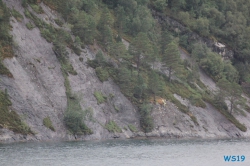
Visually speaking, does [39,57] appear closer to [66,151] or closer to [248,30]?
[66,151]

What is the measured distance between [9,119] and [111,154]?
1876 centimetres

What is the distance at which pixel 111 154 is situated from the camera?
70375 millimetres

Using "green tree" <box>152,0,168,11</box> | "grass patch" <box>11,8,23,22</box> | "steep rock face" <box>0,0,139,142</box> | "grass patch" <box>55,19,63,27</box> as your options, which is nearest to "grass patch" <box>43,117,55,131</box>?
"steep rock face" <box>0,0,139,142</box>

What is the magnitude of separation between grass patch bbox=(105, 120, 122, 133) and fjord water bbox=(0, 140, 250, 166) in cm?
839

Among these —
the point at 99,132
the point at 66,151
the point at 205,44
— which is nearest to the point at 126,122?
the point at 99,132

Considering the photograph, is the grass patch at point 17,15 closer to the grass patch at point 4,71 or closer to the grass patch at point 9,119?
the grass patch at point 4,71

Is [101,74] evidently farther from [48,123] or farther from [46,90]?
[48,123]

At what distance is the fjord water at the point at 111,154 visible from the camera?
61062 millimetres

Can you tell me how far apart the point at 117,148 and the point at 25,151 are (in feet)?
54.5

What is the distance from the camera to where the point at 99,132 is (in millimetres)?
94312

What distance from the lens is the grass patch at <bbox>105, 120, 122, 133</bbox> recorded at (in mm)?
96938

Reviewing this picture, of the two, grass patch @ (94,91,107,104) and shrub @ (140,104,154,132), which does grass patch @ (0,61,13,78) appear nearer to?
grass patch @ (94,91,107,104)

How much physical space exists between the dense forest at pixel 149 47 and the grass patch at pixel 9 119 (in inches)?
434

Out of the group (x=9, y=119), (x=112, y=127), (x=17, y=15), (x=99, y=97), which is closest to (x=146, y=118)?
(x=112, y=127)
